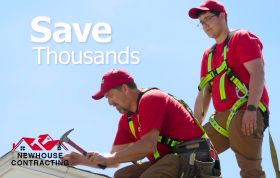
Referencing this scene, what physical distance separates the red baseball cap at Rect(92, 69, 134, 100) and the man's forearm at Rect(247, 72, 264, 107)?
4.99 feet

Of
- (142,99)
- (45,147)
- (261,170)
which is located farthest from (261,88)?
(45,147)

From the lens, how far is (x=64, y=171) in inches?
268

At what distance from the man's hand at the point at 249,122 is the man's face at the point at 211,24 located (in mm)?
1263

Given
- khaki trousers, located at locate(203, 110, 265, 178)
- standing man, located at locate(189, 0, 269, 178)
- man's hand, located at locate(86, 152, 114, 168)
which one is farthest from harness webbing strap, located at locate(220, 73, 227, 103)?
man's hand, located at locate(86, 152, 114, 168)

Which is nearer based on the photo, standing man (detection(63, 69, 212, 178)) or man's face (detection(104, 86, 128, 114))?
standing man (detection(63, 69, 212, 178))

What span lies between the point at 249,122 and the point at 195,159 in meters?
0.92

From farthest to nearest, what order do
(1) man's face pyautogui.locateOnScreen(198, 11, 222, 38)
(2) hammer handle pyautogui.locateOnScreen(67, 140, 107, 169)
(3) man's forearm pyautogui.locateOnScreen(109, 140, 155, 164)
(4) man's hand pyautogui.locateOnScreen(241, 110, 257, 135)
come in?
1. (1) man's face pyautogui.locateOnScreen(198, 11, 222, 38)
2. (4) man's hand pyautogui.locateOnScreen(241, 110, 257, 135)
3. (2) hammer handle pyautogui.locateOnScreen(67, 140, 107, 169)
4. (3) man's forearm pyautogui.locateOnScreen(109, 140, 155, 164)

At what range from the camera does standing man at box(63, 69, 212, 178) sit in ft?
17.8

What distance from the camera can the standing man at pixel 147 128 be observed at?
542cm

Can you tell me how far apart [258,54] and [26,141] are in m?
3.78

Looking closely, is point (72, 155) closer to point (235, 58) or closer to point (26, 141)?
point (26, 141)

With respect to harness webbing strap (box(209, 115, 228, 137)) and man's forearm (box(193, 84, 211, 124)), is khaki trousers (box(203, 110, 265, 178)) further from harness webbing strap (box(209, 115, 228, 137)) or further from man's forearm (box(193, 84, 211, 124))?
man's forearm (box(193, 84, 211, 124))

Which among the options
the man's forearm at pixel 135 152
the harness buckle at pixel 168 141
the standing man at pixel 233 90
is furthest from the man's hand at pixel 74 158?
the standing man at pixel 233 90

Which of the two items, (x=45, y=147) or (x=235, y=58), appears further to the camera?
(x=45, y=147)
